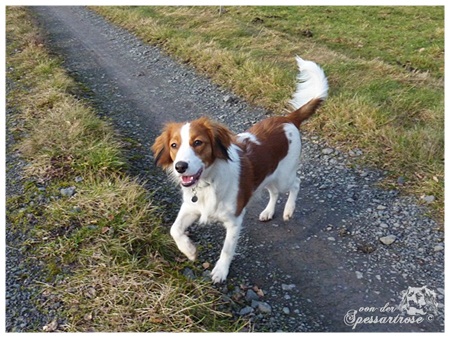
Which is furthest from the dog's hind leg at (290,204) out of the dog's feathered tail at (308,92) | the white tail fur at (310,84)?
the white tail fur at (310,84)

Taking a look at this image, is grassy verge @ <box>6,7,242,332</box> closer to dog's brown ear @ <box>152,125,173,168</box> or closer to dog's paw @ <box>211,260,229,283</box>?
dog's paw @ <box>211,260,229,283</box>

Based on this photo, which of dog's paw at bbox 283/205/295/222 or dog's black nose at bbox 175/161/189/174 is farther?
dog's paw at bbox 283/205/295/222

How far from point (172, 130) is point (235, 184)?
0.66 m

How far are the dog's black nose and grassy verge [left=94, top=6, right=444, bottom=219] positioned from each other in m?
2.58

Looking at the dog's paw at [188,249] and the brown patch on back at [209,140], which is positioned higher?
the brown patch on back at [209,140]

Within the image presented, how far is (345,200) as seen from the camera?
14.5 ft

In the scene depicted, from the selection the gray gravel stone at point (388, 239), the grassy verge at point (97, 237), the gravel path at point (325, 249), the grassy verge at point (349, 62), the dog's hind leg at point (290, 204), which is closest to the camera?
the grassy verge at point (97, 237)

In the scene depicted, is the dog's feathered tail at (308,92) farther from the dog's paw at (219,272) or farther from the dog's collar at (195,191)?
the dog's paw at (219,272)

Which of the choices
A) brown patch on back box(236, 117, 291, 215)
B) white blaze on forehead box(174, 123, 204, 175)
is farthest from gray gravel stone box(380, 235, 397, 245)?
white blaze on forehead box(174, 123, 204, 175)

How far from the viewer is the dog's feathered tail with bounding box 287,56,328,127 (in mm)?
4352

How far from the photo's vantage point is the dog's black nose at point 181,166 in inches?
116

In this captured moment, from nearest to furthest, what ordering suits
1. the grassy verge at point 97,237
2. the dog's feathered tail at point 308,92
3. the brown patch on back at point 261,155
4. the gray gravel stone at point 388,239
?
1. the grassy verge at point 97,237
2. the brown patch on back at point 261,155
3. the gray gravel stone at point 388,239
4. the dog's feathered tail at point 308,92

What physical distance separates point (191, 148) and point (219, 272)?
40.3 inches

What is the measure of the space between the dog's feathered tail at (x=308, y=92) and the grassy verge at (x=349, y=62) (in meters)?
1.00
